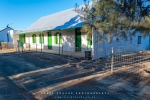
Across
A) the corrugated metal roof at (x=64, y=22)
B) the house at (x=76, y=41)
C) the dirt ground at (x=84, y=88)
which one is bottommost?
the dirt ground at (x=84, y=88)

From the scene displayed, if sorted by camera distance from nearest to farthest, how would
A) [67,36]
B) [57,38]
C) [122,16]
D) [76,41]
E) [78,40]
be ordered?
1. [122,16]
2. [78,40]
3. [76,41]
4. [67,36]
5. [57,38]

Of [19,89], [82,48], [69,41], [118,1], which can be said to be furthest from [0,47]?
[118,1]

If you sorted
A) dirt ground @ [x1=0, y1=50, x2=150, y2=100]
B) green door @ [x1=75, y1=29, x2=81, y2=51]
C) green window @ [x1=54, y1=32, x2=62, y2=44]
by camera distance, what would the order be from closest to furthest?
dirt ground @ [x1=0, y1=50, x2=150, y2=100]
green door @ [x1=75, y1=29, x2=81, y2=51]
green window @ [x1=54, y1=32, x2=62, y2=44]

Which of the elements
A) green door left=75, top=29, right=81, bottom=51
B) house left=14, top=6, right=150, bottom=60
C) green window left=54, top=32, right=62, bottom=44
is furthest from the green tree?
green window left=54, top=32, right=62, bottom=44

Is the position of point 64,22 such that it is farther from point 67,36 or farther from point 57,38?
point 57,38

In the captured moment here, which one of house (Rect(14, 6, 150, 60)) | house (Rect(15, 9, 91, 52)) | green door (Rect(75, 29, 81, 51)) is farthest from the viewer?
green door (Rect(75, 29, 81, 51))

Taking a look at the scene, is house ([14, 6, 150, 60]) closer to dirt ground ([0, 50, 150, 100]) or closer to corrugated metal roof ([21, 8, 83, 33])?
corrugated metal roof ([21, 8, 83, 33])

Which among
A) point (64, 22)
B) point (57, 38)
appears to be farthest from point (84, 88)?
point (57, 38)

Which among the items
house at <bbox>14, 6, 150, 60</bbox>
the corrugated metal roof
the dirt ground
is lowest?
the dirt ground

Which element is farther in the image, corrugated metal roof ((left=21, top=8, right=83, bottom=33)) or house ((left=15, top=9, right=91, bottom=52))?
house ((left=15, top=9, right=91, bottom=52))

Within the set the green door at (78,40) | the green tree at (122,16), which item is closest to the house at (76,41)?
the green door at (78,40)

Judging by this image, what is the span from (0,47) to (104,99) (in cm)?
2816

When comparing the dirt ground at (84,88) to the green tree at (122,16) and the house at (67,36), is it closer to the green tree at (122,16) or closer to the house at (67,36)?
the green tree at (122,16)

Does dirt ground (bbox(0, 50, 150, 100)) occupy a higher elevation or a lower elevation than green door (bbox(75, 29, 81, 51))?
lower
